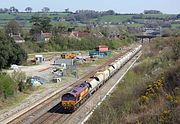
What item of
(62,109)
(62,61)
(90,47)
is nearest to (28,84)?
(62,109)

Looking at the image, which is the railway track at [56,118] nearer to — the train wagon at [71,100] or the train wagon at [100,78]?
the train wagon at [71,100]

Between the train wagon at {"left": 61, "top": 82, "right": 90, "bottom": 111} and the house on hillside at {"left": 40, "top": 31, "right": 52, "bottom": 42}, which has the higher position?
the train wagon at {"left": 61, "top": 82, "right": 90, "bottom": 111}

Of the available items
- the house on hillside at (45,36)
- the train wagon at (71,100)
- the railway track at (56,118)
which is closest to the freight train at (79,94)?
the train wagon at (71,100)

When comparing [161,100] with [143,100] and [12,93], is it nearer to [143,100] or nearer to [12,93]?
[143,100]

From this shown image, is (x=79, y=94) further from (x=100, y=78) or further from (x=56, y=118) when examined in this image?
(x=100, y=78)

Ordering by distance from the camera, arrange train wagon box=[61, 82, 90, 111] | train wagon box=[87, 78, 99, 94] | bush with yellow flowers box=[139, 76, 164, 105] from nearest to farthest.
Answer: 1. bush with yellow flowers box=[139, 76, 164, 105]
2. train wagon box=[61, 82, 90, 111]
3. train wagon box=[87, 78, 99, 94]

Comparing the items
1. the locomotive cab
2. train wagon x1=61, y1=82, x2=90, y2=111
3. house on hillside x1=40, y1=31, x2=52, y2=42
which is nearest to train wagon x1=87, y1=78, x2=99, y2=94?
train wagon x1=61, y1=82, x2=90, y2=111

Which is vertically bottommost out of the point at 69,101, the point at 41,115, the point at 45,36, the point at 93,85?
the point at 45,36

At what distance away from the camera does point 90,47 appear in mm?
123875

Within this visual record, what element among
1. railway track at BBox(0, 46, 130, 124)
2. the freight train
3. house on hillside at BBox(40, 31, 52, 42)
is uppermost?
the freight train

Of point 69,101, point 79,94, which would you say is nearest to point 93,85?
point 79,94

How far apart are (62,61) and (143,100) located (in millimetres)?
54162

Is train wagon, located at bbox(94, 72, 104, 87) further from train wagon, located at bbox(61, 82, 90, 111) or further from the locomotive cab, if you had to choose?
the locomotive cab

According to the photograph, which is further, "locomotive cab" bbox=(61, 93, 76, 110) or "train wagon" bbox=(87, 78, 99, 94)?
"train wagon" bbox=(87, 78, 99, 94)
